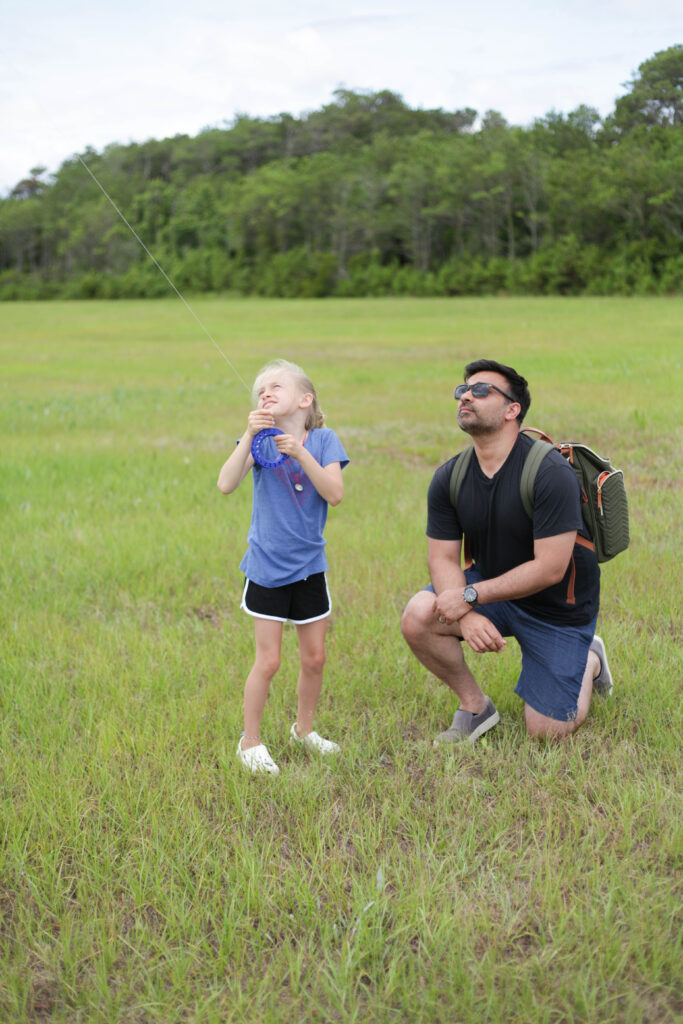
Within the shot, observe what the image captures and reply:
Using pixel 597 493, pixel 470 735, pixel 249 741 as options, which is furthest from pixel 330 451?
pixel 470 735

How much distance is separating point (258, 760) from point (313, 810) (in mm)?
404

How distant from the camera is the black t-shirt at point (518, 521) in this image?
3889 mm

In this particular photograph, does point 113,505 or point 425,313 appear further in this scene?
point 425,313

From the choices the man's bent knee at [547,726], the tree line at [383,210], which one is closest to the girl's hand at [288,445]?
the man's bent knee at [547,726]

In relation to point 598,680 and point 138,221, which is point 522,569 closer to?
point 598,680

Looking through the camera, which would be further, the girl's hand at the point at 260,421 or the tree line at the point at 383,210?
the tree line at the point at 383,210

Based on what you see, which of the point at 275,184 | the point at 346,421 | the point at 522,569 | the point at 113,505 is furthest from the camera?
the point at 275,184

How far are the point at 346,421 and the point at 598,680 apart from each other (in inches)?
371

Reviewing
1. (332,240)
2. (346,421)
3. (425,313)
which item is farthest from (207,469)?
(332,240)

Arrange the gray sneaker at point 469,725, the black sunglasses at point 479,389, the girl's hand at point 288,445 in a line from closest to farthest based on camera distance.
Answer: the girl's hand at point 288,445, the black sunglasses at point 479,389, the gray sneaker at point 469,725

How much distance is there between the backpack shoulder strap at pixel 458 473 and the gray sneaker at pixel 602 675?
1.00m

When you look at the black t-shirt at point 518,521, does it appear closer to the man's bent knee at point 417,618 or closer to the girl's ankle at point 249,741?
the man's bent knee at point 417,618

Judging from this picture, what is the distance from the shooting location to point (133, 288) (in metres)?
100

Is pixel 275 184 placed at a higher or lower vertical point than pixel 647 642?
higher
